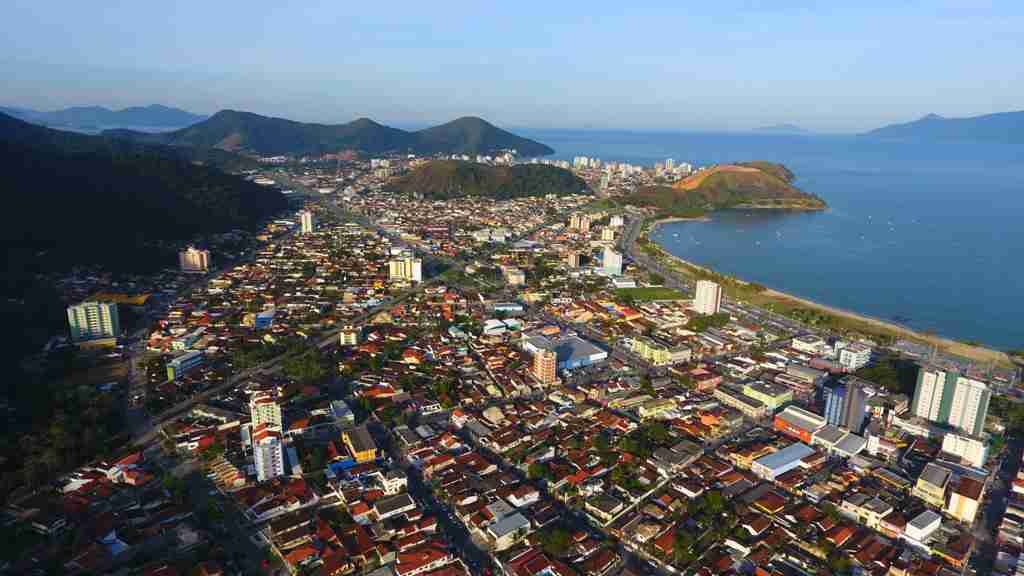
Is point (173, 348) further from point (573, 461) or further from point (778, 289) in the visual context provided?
point (778, 289)

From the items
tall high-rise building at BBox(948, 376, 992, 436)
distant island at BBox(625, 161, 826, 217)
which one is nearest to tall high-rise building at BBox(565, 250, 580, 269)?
tall high-rise building at BBox(948, 376, 992, 436)

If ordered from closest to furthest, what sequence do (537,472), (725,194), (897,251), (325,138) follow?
(537,472)
(897,251)
(725,194)
(325,138)

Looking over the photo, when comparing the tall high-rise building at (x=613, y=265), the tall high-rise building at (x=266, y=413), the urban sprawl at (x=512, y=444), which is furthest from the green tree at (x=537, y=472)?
the tall high-rise building at (x=613, y=265)

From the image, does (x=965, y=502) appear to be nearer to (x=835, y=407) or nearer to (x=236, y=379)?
(x=835, y=407)

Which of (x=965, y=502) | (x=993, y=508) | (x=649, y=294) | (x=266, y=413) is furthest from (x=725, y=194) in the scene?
(x=266, y=413)

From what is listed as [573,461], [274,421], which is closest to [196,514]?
[274,421]

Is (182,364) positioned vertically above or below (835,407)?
below

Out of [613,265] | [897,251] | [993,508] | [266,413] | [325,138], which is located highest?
[325,138]
